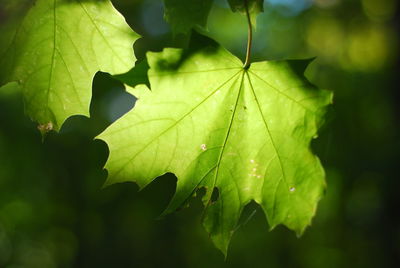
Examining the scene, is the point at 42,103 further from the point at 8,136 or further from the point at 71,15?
the point at 8,136

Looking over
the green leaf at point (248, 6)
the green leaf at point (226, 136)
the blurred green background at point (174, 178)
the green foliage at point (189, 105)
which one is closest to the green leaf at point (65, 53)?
the green foliage at point (189, 105)

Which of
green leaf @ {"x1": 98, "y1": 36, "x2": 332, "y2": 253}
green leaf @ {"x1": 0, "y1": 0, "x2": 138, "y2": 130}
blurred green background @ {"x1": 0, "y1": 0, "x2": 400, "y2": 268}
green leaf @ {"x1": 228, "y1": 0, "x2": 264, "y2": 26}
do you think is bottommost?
blurred green background @ {"x1": 0, "y1": 0, "x2": 400, "y2": 268}

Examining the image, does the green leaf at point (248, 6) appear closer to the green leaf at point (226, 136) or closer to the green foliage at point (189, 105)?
the green foliage at point (189, 105)

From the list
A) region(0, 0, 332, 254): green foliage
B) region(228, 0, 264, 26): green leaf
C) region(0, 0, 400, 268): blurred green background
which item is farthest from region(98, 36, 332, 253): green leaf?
region(0, 0, 400, 268): blurred green background

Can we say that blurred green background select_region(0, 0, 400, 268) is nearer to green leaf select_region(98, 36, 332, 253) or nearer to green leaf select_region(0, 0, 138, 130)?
green leaf select_region(98, 36, 332, 253)

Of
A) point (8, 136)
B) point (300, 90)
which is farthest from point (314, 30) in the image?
point (300, 90)

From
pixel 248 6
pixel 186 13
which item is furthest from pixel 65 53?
pixel 248 6
